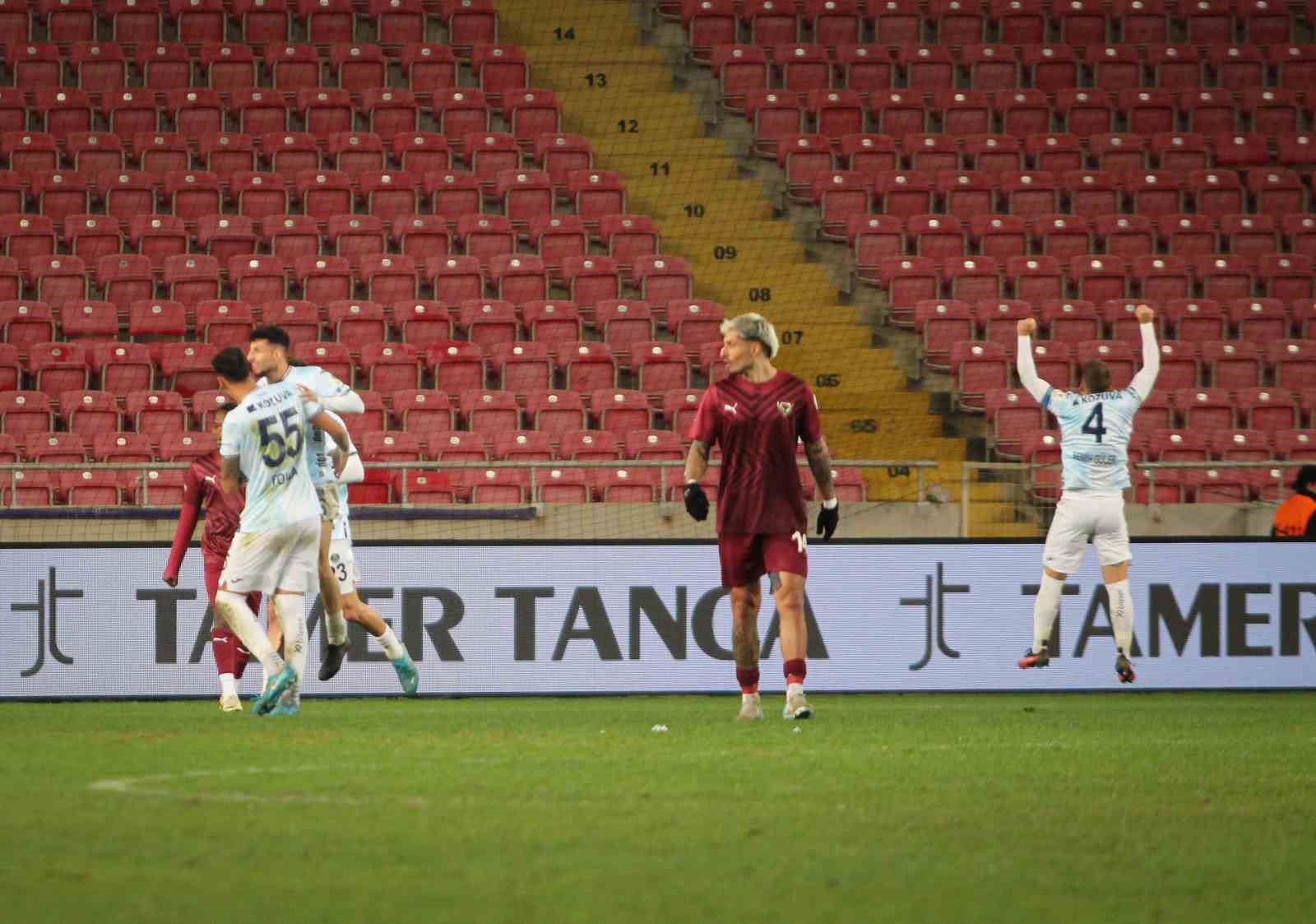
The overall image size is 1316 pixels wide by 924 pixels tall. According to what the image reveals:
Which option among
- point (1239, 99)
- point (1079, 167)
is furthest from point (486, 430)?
point (1239, 99)

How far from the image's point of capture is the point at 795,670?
32.4ft

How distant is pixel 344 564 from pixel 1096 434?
4707 millimetres

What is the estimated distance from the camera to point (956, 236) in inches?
862

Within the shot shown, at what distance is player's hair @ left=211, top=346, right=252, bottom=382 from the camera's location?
9625 millimetres

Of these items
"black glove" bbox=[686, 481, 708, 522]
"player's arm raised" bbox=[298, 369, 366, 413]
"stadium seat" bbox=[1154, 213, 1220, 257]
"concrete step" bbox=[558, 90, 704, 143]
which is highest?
"concrete step" bbox=[558, 90, 704, 143]

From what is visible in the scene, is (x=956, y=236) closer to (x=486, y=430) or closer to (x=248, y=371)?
(x=486, y=430)

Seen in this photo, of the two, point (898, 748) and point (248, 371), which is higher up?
point (248, 371)

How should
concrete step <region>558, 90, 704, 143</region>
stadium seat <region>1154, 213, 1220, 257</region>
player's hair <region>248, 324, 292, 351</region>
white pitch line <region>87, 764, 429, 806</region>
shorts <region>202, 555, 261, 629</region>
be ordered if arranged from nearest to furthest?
white pitch line <region>87, 764, 429, 806</region> < player's hair <region>248, 324, 292, 351</region> < shorts <region>202, 555, 261, 629</region> < stadium seat <region>1154, 213, 1220, 257</region> < concrete step <region>558, 90, 704, 143</region>

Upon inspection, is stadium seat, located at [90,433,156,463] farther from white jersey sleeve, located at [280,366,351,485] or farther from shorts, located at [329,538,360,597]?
white jersey sleeve, located at [280,366,351,485]

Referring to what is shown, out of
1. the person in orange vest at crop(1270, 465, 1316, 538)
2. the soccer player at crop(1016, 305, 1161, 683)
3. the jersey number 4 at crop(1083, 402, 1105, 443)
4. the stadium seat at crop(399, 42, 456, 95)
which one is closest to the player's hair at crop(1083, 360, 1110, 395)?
the soccer player at crop(1016, 305, 1161, 683)

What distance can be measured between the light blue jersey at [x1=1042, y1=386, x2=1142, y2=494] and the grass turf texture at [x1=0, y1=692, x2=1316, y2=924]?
243 centimetres

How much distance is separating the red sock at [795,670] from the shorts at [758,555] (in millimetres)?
440

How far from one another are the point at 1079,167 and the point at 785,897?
19.7 meters

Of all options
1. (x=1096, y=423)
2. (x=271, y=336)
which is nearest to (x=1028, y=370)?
(x=1096, y=423)
